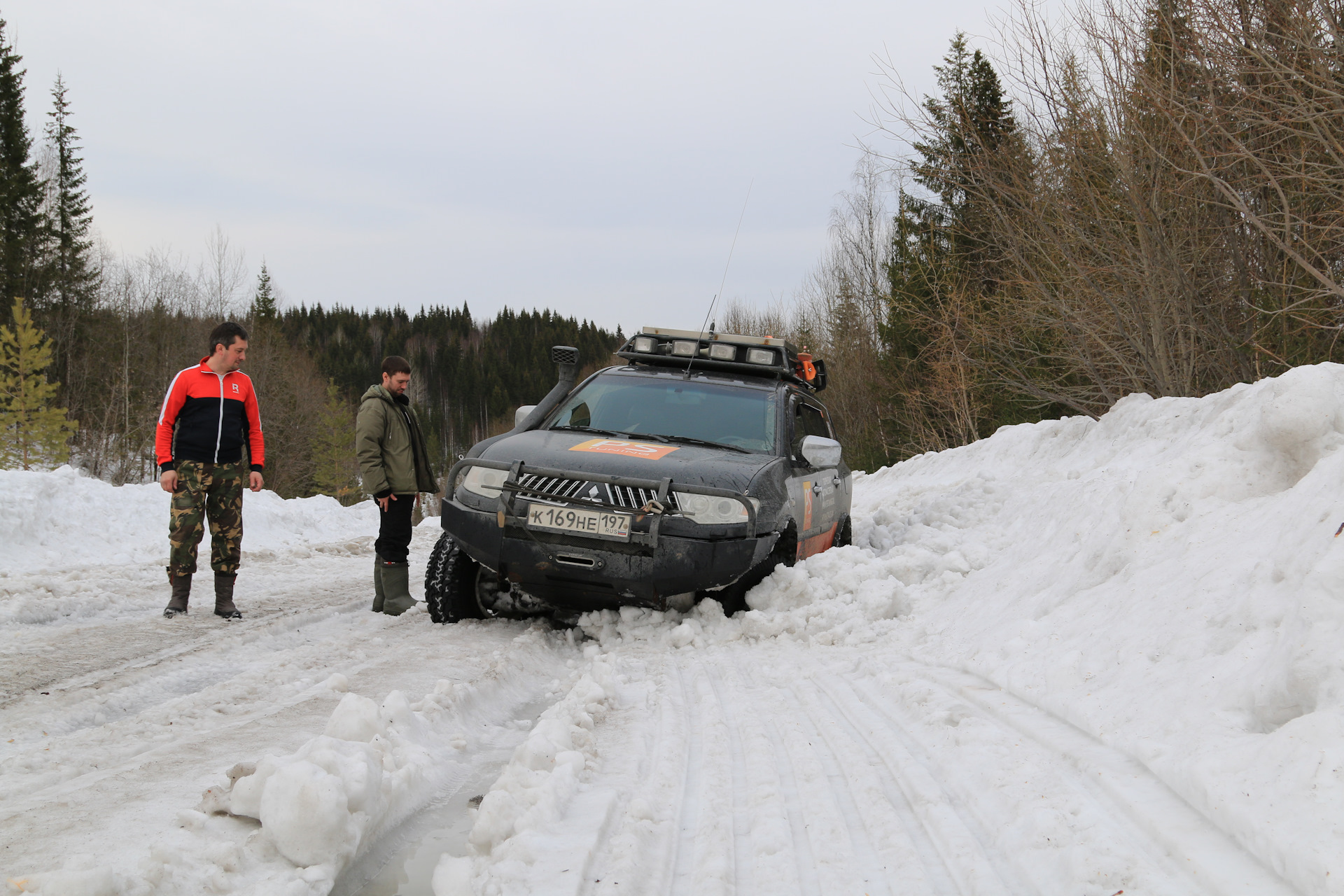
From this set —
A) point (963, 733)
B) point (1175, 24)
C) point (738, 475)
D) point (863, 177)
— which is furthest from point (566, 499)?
point (863, 177)

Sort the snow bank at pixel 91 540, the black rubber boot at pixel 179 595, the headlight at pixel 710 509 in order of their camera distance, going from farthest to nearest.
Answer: the snow bank at pixel 91 540, the black rubber boot at pixel 179 595, the headlight at pixel 710 509

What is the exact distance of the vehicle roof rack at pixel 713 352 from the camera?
670cm

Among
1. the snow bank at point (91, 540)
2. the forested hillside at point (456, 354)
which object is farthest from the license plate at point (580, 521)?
the forested hillside at point (456, 354)

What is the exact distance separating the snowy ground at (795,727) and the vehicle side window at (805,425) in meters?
0.87

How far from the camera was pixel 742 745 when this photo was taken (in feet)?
10.1

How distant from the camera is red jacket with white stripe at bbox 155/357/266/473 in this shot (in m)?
5.65

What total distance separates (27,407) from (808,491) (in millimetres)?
28512

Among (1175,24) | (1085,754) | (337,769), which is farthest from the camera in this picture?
(1175,24)

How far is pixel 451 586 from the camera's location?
533 centimetres

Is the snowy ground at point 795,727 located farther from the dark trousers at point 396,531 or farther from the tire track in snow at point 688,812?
the dark trousers at point 396,531

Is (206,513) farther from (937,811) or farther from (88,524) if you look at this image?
(937,811)

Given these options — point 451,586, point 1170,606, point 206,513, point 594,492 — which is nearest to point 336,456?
point 206,513

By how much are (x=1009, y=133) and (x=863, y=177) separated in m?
26.3

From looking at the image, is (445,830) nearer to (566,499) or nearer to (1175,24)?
(566,499)
